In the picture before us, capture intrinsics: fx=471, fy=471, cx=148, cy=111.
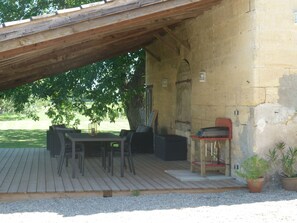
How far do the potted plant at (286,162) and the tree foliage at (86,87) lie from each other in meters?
7.48

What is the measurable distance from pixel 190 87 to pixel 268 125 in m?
3.12

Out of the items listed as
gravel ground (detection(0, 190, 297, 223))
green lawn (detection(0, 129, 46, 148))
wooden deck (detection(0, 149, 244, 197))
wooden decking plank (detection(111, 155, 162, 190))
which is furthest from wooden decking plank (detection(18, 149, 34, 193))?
green lawn (detection(0, 129, 46, 148))

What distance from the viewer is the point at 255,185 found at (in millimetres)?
6754

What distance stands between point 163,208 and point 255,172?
1642 millimetres

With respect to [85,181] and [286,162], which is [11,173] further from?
[286,162]

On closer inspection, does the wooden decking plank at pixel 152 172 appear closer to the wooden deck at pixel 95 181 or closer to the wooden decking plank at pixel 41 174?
the wooden deck at pixel 95 181

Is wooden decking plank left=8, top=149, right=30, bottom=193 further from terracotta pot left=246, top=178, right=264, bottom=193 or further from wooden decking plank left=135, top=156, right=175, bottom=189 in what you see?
terracotta pot left=246, top=178, right=264, bottom=193

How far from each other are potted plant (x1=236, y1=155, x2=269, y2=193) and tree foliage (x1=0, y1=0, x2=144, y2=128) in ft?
24.9

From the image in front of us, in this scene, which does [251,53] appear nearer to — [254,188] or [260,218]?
[254,188]

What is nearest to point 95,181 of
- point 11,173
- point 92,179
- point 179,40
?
point 92,179

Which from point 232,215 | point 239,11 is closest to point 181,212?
point 232,215

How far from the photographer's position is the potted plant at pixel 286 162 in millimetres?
6918

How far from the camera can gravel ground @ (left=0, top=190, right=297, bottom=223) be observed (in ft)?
17.5

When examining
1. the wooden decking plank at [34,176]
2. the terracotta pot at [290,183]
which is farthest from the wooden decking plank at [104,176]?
the terracotta pot at [290,183]
